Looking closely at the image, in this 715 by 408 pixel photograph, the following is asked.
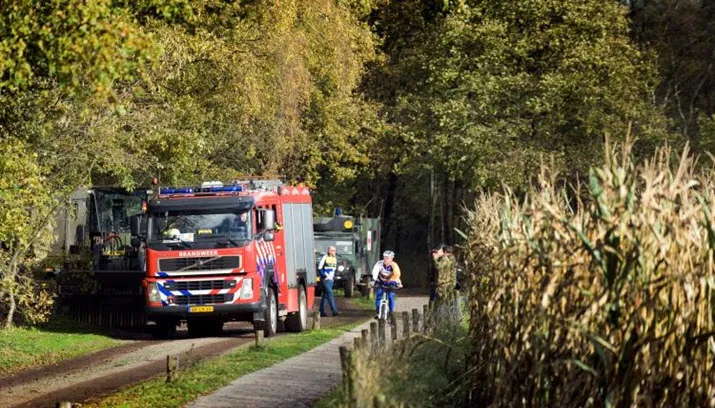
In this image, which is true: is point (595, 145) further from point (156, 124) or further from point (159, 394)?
point (159, 394)

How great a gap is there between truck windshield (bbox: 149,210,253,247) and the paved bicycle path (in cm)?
543

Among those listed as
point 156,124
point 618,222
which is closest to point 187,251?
point 156,124

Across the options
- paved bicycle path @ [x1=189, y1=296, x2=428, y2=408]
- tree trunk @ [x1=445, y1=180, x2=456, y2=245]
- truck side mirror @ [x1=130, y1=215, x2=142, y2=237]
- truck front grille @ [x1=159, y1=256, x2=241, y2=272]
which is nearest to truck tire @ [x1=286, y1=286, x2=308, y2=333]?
truck front grille @ [x1=159, y1=256, x2=241, y2=272]

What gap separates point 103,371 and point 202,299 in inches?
254

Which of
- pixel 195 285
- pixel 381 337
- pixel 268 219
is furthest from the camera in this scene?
pixel 195 285

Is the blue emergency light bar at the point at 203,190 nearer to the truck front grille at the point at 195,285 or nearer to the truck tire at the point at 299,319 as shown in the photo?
the truck front grille at the point at 195,285

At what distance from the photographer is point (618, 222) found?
13.7 meters

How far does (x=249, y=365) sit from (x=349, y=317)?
16957 mm

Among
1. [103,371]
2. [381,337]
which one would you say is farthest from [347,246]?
[381,337]

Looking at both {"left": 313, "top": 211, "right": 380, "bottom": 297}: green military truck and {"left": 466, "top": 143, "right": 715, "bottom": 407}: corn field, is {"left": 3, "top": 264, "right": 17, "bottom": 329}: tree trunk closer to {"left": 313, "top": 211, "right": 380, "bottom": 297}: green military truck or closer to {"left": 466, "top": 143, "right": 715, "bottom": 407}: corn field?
{"left": 466, "top": 143, "right": 715, "bottom": 407}: corn field

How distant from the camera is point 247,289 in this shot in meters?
30.6

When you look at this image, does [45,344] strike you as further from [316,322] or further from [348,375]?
[348,375]

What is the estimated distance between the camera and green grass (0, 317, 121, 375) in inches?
1073

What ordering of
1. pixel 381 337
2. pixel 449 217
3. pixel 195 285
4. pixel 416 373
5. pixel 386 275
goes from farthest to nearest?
pixel 449 217 < pixel 386 275 < pixel 195 285 < pixel 381 337 < pixel 416 373
